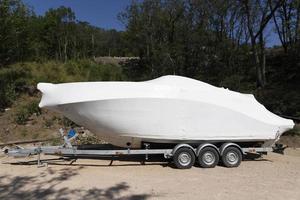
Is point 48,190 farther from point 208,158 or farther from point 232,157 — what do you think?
point 232,157

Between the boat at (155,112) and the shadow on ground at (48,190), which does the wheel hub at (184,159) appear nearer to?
the boat at (155,112)

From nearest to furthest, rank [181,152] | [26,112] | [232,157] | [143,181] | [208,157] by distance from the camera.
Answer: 1. [143,181]
2. [181,152]
3. [208,157]
4. [232,157]
5. [26,112]

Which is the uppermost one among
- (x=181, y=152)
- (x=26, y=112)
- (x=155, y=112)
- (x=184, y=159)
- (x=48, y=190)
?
(x=26, y=112)

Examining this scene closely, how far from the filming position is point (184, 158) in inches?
349

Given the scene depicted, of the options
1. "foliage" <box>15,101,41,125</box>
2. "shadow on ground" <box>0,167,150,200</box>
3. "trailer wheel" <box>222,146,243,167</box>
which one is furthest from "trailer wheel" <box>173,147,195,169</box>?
"foliage" <box>15,101,41,125</box>

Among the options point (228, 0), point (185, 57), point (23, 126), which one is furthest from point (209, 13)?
point (23, 126)

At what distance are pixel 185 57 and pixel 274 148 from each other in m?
13.6

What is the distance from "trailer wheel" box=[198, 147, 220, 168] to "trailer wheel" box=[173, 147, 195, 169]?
207 millimetres

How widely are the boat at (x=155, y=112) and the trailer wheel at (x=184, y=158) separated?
9.9 inches

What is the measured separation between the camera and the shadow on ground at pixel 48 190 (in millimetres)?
6598

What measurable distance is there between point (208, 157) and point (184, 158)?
59 centimetres

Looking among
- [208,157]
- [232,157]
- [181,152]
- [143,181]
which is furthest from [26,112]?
[232,157]

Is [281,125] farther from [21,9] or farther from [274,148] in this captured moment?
[21,9]

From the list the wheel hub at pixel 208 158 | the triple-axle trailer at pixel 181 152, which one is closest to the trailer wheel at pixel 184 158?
the triple-axle trailer at pixel 181 152
